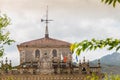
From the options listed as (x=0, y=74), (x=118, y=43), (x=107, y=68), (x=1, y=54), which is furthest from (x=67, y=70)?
(x=118, y=43)

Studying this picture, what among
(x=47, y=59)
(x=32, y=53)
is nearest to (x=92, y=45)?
(x=47, y=59)

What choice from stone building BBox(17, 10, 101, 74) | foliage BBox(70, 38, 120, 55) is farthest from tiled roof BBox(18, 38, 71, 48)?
foliage BBox(70, 38, 120, 55)

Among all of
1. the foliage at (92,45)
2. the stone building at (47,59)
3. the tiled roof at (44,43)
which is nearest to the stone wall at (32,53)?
the stone building at (47,59)

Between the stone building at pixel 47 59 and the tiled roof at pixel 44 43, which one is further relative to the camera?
the tiled roof at pixel 44 43

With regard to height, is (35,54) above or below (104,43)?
above

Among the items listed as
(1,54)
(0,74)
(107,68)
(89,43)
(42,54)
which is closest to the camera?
(89,43)

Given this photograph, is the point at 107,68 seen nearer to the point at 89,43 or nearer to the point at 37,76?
the point at 37,76

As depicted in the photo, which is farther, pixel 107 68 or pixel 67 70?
pixel 107 68

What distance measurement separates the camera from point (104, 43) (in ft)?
27.8

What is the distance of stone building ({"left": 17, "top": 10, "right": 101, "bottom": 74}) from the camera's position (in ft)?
200

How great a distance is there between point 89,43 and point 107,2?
0.74 meters

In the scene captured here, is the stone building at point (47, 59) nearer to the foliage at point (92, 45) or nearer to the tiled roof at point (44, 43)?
the tiled roof at point (44, 43)

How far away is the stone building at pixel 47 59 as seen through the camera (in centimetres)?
6100

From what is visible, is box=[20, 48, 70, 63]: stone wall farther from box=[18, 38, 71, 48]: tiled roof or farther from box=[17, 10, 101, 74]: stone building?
box=[18, 38, 71, 48]: tiled roof
